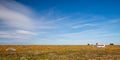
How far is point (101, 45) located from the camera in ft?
251

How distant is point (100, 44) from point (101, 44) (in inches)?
19.1

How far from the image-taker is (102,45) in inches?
2997

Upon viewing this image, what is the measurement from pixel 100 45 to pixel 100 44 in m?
1.28

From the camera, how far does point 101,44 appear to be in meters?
77.7

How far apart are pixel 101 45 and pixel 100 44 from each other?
143 cm

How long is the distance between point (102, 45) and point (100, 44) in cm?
175

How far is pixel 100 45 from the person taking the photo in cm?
7656

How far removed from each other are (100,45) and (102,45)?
97cm
